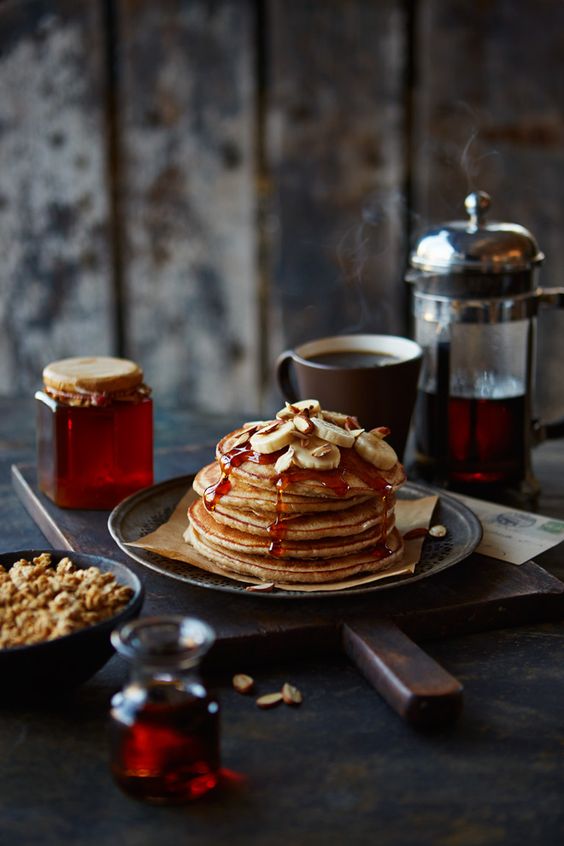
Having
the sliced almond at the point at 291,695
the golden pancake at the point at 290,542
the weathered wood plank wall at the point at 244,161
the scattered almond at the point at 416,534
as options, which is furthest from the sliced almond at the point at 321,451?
the weathered wood plank wall at the point at 244,161

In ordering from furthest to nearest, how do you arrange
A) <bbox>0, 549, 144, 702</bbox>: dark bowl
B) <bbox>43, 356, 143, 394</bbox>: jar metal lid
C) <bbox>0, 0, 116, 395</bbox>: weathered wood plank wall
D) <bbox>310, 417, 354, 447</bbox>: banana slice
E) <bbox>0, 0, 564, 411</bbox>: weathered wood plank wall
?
<bbox>0, 0, 116, 395</bbox>: weathered wood plank wall → <bbox>0, 0, 564, 411</bbox>: weathered wood plank wall → <bbox>43, 356, 143, 394</bbox>: jar metal lid → <bbox>310, 417, 354, 447</bbox>: banana slice → <bbox>0, 549, 144, 702</bbox>: dark bowl

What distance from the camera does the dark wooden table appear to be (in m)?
0.99

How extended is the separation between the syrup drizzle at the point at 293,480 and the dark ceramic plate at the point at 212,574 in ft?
0.21

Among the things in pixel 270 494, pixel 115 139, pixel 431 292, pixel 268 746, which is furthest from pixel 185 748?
pixel 115 139

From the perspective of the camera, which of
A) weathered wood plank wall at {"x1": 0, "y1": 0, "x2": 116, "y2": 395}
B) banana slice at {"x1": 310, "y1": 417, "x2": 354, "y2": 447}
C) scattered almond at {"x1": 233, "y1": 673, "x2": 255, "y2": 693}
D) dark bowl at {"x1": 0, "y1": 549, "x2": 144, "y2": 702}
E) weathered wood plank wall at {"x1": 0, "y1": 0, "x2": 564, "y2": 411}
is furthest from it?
weathered wood plank wall at {"x1": 0, "y1": 0, "x2": 116, "y2": 395}

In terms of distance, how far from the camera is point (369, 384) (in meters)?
1.76

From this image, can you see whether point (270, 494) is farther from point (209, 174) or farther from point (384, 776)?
point (209, 174)

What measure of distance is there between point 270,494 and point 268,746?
370 millimetres

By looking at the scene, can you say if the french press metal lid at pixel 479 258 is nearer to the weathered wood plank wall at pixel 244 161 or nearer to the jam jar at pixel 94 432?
the jam jar at pixel 94 432

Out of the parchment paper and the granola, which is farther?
the parchment paper

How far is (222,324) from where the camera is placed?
328 cm

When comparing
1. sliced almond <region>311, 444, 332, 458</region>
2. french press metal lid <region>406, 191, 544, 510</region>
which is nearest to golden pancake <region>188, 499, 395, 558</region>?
sliced almond <region>311, 444, 332, 458</region>

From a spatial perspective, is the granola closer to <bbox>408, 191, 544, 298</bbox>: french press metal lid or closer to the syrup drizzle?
the syrup drizzle

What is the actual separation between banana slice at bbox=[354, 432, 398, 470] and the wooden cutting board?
160mm
